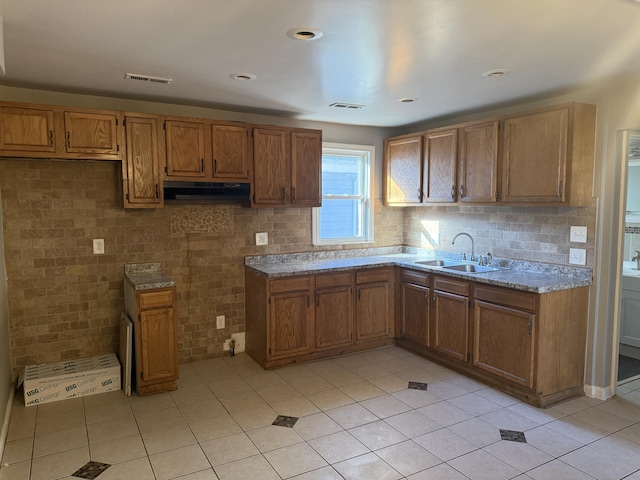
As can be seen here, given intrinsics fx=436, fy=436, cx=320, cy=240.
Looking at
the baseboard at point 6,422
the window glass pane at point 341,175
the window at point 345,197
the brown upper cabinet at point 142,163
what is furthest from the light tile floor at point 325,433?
the window glass pane at point 341,175

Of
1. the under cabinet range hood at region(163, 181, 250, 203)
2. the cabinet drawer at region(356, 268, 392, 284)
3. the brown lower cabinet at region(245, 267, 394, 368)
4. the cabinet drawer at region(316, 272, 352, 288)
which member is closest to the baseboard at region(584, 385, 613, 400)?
the brown lower cabinet at region(245, 267, 394, 368)

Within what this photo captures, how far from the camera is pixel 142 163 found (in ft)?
11.7

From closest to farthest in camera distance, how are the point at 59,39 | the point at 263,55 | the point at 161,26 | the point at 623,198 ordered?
the point at 161,26
the point at 59,39
the point at 263,55
the point at 623,198

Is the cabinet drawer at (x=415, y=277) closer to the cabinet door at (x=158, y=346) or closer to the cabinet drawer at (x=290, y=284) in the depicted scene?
the cabinet drawer at (x=290, y=284)

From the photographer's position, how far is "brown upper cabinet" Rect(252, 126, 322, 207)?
405 cm

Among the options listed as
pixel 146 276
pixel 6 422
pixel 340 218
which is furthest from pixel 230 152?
pixel 6 422

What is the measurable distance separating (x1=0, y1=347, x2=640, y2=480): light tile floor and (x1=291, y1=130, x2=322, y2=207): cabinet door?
1.68 m

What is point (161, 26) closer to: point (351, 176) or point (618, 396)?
A: point (351, 176)

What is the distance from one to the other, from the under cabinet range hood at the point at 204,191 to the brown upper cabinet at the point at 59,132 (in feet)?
1.58

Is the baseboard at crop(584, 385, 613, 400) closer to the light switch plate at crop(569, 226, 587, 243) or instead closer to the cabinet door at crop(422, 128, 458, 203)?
the light switch plate at crop(569, 226, 587, 243)

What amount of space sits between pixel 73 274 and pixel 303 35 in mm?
2744

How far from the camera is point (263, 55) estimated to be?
8.46ft

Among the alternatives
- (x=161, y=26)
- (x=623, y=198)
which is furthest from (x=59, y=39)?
(x=623, y=198)

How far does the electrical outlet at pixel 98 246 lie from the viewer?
3.68 m
